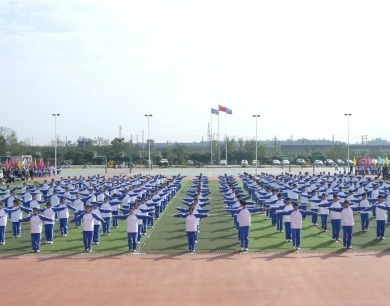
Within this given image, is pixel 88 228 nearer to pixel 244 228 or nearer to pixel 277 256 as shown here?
pixel 244 228

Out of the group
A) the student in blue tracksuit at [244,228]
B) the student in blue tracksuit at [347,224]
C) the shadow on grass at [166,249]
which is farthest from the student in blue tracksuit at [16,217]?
the student in blue tracksuit at [347,224]

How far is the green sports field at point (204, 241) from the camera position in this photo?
18078 millimetres

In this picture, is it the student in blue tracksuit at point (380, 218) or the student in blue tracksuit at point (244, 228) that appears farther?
the student in blue tracksuit at point (380, 218)

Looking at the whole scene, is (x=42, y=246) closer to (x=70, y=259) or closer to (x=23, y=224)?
(x=70, y=259)

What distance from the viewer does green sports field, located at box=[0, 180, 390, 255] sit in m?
18.1

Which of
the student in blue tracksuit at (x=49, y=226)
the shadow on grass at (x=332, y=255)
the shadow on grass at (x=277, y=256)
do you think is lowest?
the shadow on grass at (x=277, y=256)

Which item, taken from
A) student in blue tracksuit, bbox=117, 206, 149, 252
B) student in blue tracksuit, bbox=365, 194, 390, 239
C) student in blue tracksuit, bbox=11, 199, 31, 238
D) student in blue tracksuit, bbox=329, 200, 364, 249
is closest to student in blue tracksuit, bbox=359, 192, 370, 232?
student in blue tracksuit, bbox=365, 194, 390, 239

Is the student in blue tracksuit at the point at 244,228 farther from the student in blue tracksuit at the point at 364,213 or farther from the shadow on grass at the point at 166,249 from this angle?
the student in blue tracksuit at the point at 364,213

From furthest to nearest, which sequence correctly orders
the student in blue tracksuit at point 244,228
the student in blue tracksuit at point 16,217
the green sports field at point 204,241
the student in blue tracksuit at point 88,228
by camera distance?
the student in blue tracksuit at point 16,217
the green sports field at point 204,241
the student in blue tracksuit at point 244,228
the student in blue tracksuit at point 88,228

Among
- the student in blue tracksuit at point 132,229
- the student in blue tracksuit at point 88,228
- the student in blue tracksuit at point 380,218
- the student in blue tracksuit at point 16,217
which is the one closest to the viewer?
the student in blue tracksuit at point 132,229

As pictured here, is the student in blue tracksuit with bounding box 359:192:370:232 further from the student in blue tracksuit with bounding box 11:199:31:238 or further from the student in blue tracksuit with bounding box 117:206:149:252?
the student in blue tracksuit with bounding box 11:199:31:238

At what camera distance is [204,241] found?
19734mm

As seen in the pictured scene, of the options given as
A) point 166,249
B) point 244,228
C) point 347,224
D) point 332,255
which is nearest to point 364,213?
point 347,224

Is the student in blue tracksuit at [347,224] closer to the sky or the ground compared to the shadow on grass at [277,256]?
closer to the sky
